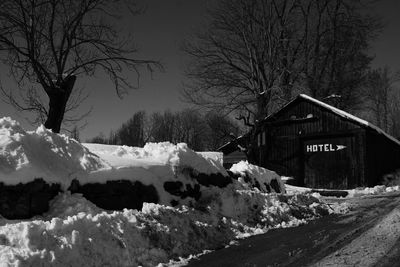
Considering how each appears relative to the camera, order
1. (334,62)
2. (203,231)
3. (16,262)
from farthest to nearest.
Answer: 1. (334,62)
2. (203,231)
3. (16,262)

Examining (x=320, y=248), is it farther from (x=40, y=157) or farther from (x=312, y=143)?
(x=312, y=143)

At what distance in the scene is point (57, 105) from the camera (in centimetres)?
1650

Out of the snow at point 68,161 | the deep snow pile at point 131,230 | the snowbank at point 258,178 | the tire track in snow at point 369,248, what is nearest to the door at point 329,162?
the snowbank at point 258,178

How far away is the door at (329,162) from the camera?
87.0ft

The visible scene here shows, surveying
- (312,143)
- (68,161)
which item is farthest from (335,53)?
(68,161)

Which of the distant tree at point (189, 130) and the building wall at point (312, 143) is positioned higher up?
the distant tree at point (189, 130)

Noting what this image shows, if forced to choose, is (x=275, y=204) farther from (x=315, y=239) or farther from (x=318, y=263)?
(x=318, y=263)

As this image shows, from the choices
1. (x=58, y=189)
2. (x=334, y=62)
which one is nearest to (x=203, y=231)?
(x=58, y=189)

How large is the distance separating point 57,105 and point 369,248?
40.8 ft

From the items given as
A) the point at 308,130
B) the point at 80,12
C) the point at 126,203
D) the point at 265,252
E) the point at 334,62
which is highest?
the point at 334,62

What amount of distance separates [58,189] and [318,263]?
13.9ft

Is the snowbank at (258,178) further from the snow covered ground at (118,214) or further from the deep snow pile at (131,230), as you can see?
the deep snow pile at (131,230)

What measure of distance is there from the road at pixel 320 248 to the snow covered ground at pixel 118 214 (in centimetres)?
53

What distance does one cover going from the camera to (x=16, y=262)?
512cm
